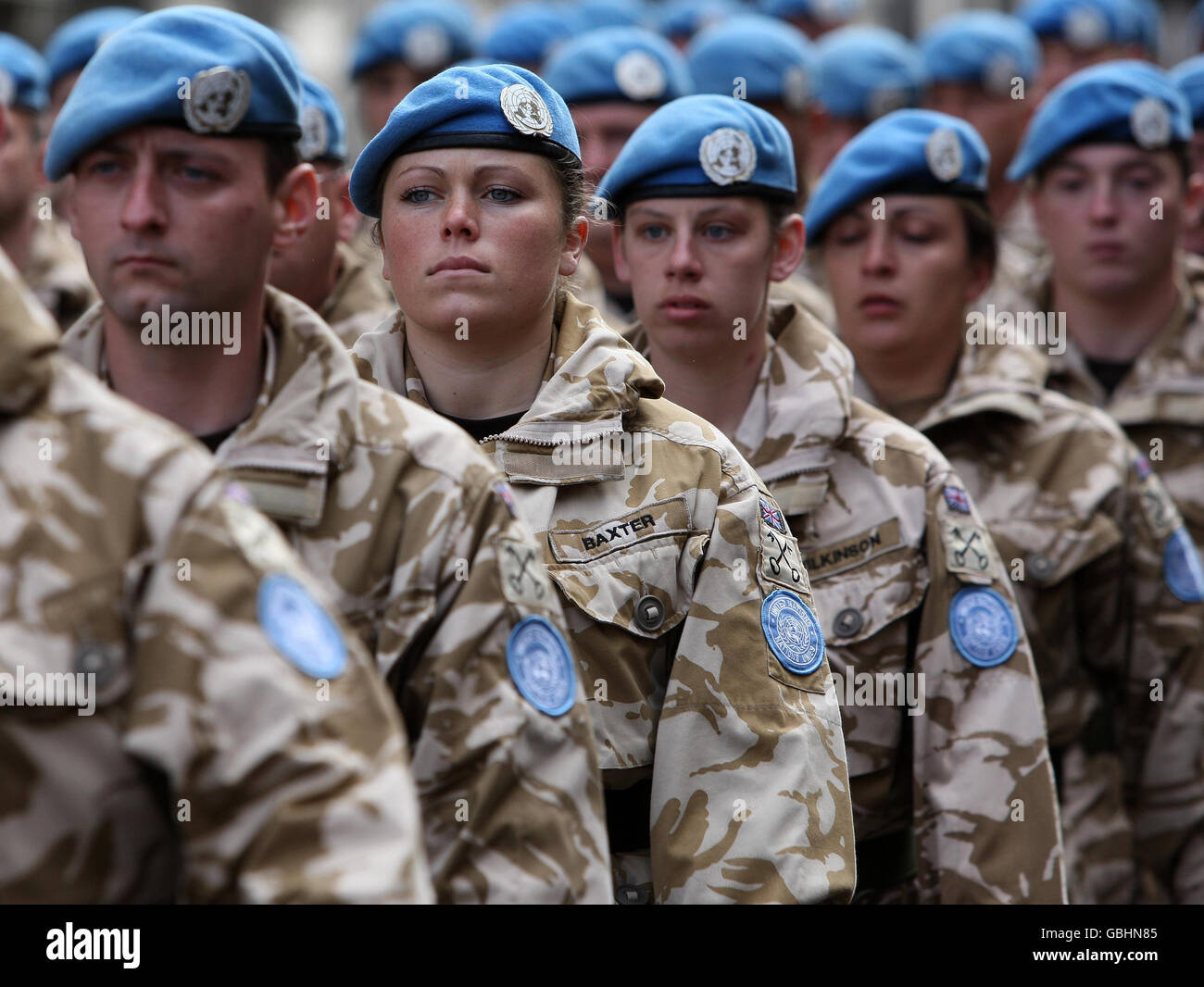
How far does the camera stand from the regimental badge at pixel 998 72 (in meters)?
9.38

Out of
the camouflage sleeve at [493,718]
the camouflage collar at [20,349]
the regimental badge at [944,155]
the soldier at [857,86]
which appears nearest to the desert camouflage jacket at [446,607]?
the camouflage sleeve at [493,718]

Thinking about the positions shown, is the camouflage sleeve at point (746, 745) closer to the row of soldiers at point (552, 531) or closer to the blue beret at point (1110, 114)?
the row of soldiers at point (552, 531)

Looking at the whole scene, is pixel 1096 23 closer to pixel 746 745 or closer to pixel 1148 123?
pixel 1148 123

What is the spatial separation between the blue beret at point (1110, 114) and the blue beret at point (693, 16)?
498cm

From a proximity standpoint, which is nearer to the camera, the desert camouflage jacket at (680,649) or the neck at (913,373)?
the desert camouflage jacket at (680,649)

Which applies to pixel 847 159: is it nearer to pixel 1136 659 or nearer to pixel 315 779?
pixel 1136 659

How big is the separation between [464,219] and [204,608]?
1562mm

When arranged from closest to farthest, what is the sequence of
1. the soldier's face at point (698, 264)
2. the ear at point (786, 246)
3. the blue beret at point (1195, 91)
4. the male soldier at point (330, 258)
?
the soldier's face at point (698, 264) < the ear at point (786, 246) < the male soldier at point (330, 258) < the blue beret at point (1195, 91)

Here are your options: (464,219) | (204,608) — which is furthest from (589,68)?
(204,608)

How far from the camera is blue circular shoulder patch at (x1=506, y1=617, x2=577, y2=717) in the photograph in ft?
10.1

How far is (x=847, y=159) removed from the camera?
562 centimetres

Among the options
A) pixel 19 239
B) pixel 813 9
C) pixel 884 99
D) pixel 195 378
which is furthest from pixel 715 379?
pixel 813 9

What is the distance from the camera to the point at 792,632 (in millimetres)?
3867
